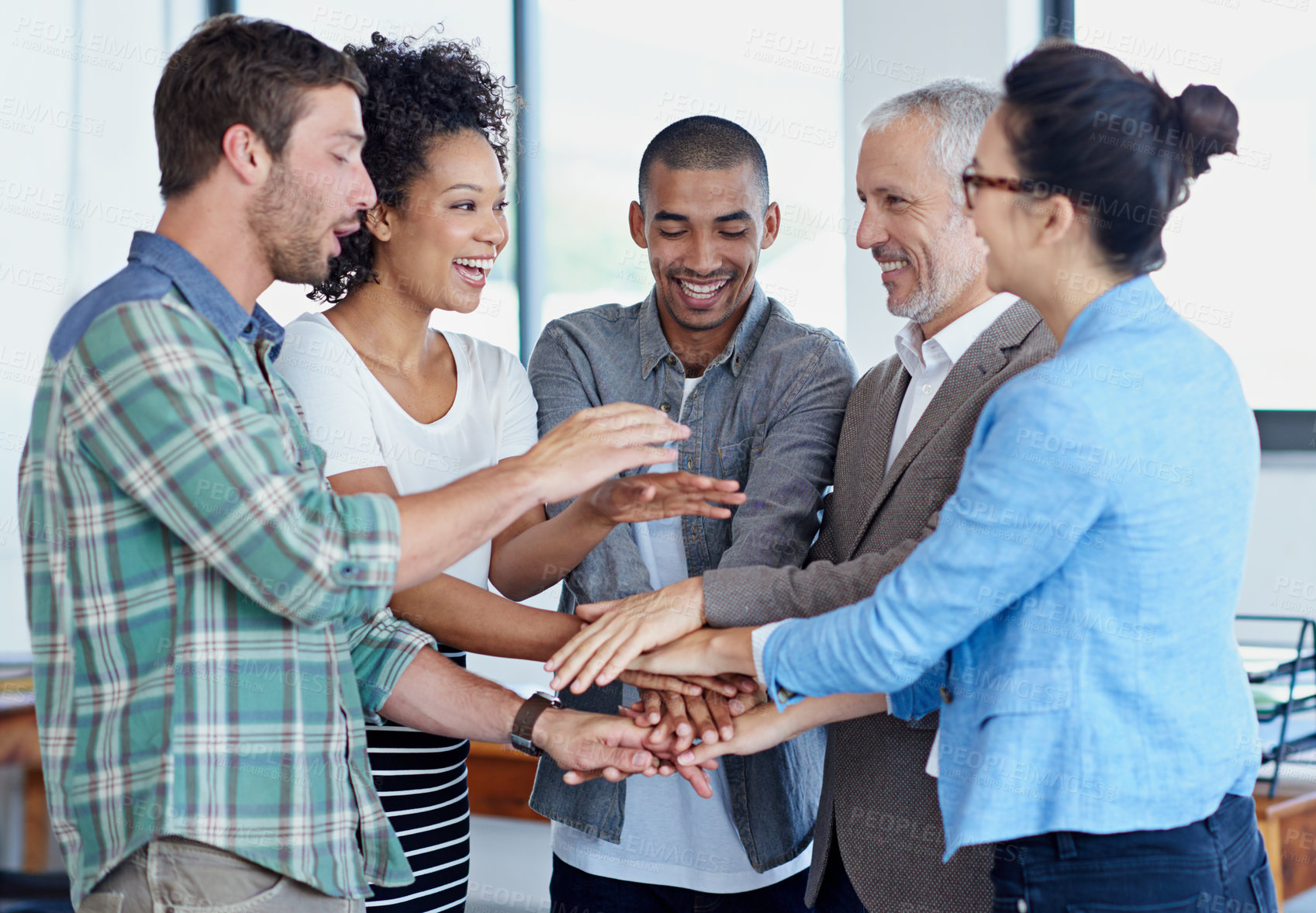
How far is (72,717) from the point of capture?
1232 mm

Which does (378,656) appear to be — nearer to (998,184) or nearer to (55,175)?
(998,184)

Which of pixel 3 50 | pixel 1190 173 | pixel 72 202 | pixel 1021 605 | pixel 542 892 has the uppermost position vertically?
pixel 3 50

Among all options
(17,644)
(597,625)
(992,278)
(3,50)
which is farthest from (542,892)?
(3,50)

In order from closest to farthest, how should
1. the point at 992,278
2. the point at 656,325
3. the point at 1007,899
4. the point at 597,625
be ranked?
the point at 1007,899, the point at 992,278, the point at 597,625, the point at 656,325

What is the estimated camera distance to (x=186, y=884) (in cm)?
120

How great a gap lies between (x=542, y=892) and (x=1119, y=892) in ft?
9.56

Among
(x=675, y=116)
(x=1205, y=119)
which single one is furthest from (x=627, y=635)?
(x=675, y=116)

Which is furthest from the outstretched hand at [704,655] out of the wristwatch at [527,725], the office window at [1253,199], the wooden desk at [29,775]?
the office window at [1253,199]

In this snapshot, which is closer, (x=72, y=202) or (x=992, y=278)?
(x=992, y=278)

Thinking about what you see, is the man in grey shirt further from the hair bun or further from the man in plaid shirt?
the hair bun

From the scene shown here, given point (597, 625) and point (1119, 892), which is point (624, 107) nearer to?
point (597, 625)

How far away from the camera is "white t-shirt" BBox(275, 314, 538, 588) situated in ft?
5.53

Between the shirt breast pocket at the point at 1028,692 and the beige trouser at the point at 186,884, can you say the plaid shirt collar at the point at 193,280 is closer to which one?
the beige trouser at the point at 186,884

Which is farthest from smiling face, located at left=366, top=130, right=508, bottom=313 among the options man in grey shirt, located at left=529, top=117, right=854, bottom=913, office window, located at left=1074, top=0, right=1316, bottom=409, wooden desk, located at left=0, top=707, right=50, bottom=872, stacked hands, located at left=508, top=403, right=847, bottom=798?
office window, located at left=1074, top=0, right=1316, bottom=409
